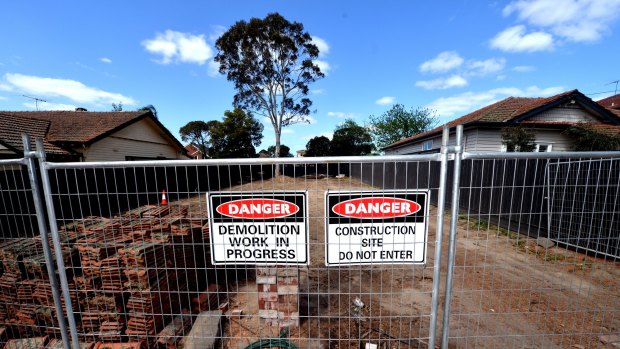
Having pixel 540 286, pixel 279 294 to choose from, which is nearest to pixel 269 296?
pixel 279 294

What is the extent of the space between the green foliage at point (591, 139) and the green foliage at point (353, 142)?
36948mm

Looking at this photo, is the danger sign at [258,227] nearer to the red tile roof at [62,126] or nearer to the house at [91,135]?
the house at [91,135]

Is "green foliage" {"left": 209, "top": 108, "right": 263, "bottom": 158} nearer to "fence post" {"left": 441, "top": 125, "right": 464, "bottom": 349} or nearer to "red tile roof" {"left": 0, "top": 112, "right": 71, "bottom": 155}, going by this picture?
"red tile roof" {"left": 0, "top": 112, "right": 71, "bottom": 155}

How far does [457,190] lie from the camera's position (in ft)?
7.02

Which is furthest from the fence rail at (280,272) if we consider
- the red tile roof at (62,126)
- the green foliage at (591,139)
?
the red tile roof at (62,126)

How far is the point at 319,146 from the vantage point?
53.9 metres

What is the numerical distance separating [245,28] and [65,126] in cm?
1730

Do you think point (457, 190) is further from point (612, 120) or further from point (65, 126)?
point (65, 126)

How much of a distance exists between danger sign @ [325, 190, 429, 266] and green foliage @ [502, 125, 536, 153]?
40.3 ft

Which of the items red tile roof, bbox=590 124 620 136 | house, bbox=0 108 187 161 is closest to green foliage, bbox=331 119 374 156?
house, bbox=0 108 187 161

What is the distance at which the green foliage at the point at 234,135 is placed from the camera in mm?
36812

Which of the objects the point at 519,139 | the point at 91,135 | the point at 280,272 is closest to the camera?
the point at 280,272

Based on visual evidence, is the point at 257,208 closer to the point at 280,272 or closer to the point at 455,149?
the point at 280,272

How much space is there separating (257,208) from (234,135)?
120 ft
